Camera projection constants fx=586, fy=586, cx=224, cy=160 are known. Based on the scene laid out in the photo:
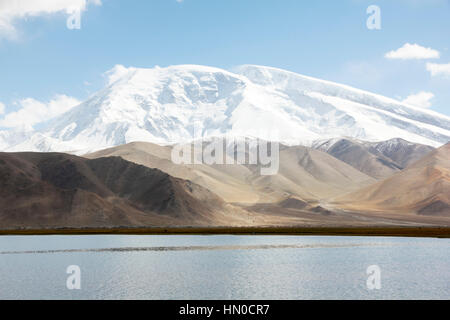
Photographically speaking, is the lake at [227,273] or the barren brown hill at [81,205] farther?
the barren brown hill at [81,205]

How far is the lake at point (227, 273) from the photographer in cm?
4169

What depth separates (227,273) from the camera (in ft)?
174

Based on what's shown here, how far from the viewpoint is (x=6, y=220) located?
6107 inches

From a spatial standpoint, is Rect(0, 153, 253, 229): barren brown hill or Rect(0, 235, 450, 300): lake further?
Rect(0, 153, 253, 229): barren brown hill

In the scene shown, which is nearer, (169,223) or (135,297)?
(135,297)

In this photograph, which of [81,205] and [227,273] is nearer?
[227,273]

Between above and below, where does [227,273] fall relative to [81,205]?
below

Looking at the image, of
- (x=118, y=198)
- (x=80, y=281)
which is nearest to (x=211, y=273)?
(x=80, y=281)

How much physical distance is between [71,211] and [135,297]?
125068mm

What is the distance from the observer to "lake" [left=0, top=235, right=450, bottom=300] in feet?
137

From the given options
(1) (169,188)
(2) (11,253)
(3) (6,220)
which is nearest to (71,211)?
(3) (6,220)
